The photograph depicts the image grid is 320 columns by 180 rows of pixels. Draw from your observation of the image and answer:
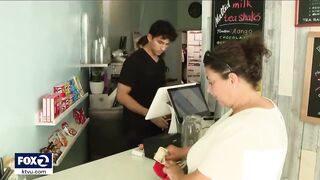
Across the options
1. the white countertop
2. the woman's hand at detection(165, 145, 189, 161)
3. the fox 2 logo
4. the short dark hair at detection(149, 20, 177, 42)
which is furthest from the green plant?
the fox 2 logo

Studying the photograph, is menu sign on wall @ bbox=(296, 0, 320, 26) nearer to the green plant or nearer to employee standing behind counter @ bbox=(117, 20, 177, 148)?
employee standing behind counter @ bbox=(117, 20, 177, 148)

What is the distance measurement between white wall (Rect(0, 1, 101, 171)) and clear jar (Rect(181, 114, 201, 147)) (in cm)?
93

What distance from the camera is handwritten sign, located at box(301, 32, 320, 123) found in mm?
1967

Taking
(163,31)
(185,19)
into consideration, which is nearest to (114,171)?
(163,31)

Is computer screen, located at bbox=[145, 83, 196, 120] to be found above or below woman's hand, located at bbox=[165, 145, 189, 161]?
above

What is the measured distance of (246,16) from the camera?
2.29 metres

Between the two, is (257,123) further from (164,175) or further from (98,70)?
(98,70)

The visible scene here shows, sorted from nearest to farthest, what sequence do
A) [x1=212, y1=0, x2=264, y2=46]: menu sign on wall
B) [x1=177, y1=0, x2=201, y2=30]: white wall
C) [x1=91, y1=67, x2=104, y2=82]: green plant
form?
1. [x1=212, y1=0, x2=264, y2=46]: menu sign on wall
2. [x1=91, y1=67, x2=104, y2=82]: green plant
3. [x1=177, y1=0, x2=201, y2=30]: white wall

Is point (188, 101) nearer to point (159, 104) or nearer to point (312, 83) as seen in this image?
point (159, 104)

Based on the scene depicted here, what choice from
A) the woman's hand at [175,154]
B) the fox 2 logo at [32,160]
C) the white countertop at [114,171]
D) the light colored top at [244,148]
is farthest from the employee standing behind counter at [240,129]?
the fox 2 logo at [32,160]

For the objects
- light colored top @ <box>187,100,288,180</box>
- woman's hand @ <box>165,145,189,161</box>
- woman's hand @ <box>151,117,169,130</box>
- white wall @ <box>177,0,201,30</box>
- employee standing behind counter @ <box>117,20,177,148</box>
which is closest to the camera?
light colored top @ <box>187,100,288,180</box>

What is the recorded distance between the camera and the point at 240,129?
116 cm

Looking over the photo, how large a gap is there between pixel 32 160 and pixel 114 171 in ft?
1.53

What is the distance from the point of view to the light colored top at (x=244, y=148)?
45.3 inches
